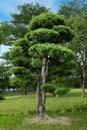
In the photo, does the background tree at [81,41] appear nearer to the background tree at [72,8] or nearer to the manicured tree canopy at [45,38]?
the background tree at [72,8]

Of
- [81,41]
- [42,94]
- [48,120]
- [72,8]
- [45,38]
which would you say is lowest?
[48,120]

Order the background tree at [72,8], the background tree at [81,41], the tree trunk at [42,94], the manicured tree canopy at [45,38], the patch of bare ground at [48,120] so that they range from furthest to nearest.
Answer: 1. the background tree at [72,8]
2. the background tree at [81,41]
3. the tree trunk at [42,94]
4. the manicured tree canopy at [45,38]
5. the patch of bare ground at [48,120]

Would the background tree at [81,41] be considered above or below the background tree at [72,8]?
below

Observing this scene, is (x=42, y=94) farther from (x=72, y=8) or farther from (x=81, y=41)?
(x=72, y=8)

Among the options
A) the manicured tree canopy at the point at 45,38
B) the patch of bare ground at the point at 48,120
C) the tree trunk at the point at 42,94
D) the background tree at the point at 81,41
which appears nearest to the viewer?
the patch of bare ground at the point at 48,120

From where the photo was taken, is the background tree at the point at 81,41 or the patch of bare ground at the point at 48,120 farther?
the background tree at the point at 81,41

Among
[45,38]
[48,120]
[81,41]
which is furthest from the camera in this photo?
[81,41]

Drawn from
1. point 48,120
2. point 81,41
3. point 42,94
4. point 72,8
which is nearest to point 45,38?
point 42,94

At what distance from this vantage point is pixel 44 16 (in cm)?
1120

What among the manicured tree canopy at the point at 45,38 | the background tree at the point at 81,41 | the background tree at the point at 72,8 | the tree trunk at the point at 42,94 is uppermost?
the background tree at the point at 72,8

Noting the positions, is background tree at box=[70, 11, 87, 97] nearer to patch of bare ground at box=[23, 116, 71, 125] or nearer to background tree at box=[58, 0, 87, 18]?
background tree at box=[58, 0, 87, 18]

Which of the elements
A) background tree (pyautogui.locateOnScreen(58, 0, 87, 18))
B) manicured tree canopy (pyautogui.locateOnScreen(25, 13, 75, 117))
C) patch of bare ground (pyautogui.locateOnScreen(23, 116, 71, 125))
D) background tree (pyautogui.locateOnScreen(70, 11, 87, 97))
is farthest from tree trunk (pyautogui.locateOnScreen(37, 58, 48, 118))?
background tree (pyautogui.locateOnScreen(58, 0, 87, 18))

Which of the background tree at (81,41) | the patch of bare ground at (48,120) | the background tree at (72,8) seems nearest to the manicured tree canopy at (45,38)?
the patch of bare ground at (48,120)

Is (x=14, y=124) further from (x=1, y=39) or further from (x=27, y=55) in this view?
(x=1, y=39)
